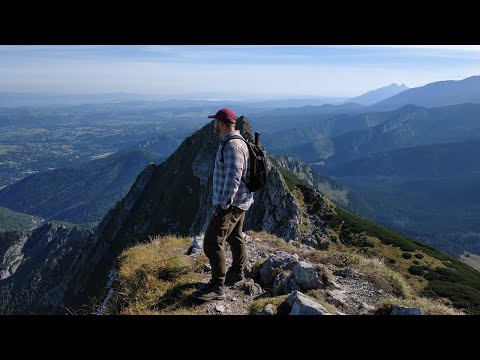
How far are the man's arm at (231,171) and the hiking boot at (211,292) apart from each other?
7.32ft

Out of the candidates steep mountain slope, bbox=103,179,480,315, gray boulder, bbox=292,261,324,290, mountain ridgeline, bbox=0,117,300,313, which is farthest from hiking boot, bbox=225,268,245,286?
mountain ridgeline, bbox=0,117,300,313

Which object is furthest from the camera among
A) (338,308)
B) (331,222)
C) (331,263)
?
(331,222)

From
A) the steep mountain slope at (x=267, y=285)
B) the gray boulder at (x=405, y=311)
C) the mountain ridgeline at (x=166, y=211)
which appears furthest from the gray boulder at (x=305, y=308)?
the mountain ridgeline at (x=166, y=211)

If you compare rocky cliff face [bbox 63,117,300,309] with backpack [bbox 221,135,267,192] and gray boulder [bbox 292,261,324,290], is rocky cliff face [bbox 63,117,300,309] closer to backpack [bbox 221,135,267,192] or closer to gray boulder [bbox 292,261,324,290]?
gray boulder [bbox 292,261,324,290]

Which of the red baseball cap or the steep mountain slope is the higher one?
the red baseball cap

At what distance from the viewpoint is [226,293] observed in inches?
404

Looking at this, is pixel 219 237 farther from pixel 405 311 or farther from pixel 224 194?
pixel 405 311

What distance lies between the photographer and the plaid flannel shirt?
9.02m

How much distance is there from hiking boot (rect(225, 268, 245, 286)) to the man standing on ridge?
3.54ft

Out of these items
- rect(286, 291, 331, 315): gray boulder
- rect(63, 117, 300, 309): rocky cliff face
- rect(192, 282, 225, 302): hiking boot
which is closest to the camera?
rect(286, 291, 331, 315): gray boulder

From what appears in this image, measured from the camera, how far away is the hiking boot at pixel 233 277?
10.9m
